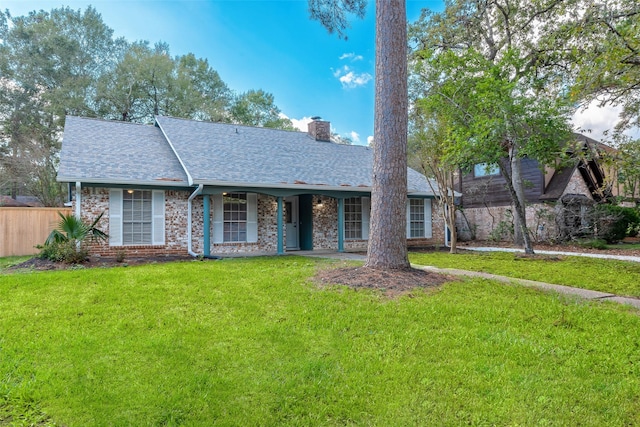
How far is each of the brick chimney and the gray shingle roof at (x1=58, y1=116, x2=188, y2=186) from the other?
6.48 metres

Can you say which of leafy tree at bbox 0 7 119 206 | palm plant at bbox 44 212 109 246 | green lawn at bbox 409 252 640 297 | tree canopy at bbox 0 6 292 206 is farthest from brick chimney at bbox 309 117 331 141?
leafy tree at bbox 0 7 119 206

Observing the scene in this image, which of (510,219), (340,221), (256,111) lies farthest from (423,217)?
(256,111)

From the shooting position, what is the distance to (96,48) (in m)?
26.0

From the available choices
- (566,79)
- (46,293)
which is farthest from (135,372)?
(566,79)

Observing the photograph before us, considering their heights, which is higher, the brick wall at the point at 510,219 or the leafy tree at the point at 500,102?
the leafy tree at the point at 500,102

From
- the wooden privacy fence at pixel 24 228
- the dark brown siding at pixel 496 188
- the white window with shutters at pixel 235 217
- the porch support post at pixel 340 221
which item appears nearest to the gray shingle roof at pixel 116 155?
the white window with shutters at pixel 235 217

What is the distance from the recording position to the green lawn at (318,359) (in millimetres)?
2654

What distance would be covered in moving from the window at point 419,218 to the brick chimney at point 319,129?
5051 mm

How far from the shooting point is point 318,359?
3428 millimetres

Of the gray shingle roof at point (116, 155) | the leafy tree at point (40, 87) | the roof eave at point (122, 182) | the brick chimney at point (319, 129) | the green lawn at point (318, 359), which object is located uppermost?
the leafy tree at point (40, 87)

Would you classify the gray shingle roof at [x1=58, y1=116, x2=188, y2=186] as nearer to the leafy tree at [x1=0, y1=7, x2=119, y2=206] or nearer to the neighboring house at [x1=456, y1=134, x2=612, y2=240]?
the leafy tree at [x1=0, y1=7, x2=119, y2=206]

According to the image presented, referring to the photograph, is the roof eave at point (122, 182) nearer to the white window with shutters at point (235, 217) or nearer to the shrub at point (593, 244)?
the white window with shutters at point (235, 217)

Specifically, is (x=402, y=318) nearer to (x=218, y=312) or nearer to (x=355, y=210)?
(x=218, y=312)

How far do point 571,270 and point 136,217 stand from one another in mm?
11034
